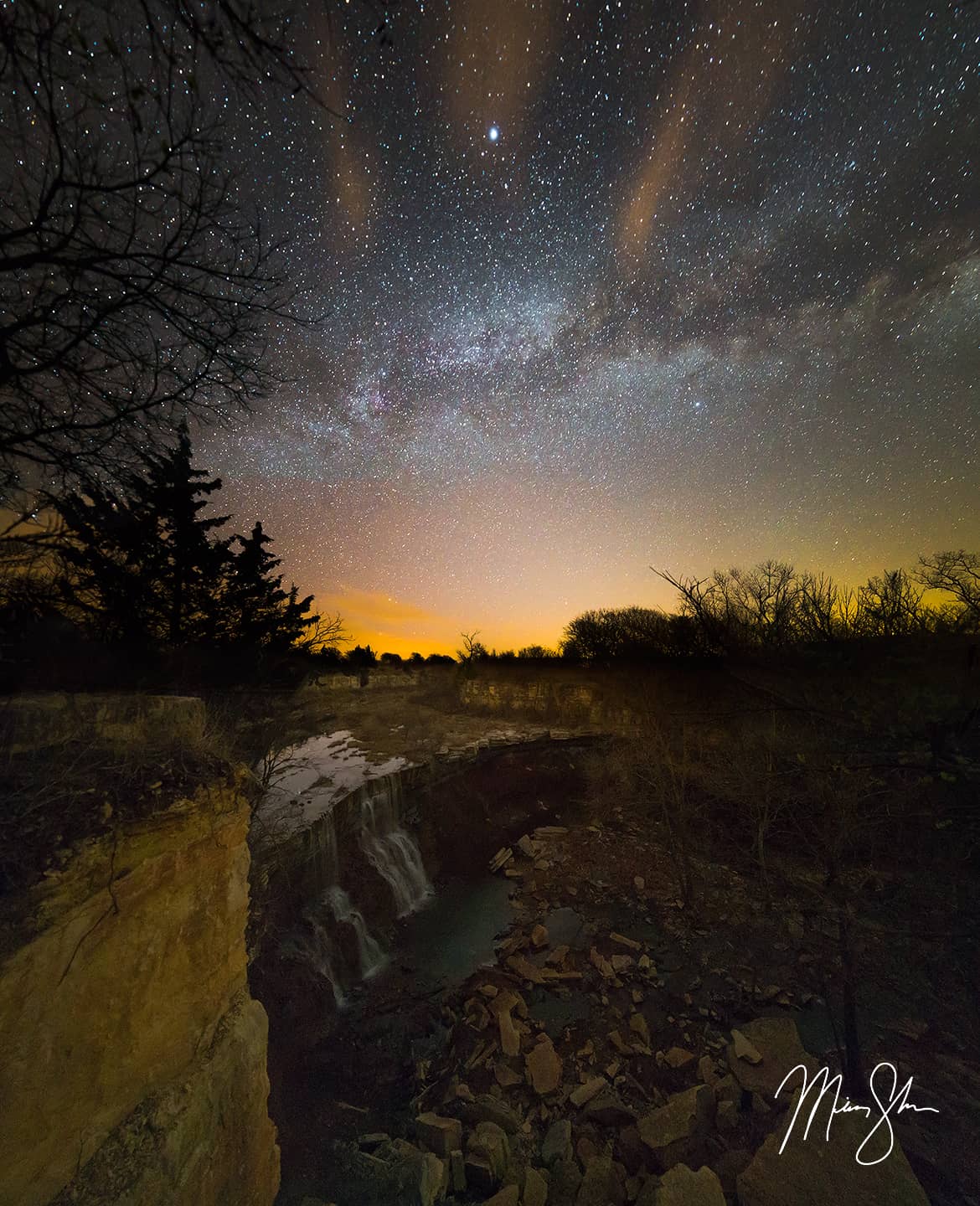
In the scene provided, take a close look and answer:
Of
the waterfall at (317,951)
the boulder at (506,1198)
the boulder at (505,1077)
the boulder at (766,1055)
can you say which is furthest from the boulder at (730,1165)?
the waterfall at (317,951)

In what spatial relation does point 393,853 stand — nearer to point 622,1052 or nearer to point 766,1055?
point 622,1052

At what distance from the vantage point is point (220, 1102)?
3.27 metres

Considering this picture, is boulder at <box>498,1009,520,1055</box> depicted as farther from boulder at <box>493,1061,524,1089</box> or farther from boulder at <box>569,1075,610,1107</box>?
boulder at <box>569,1075,610,1107</box>

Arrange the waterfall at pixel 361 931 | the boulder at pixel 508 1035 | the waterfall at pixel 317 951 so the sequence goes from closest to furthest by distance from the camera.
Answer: the boulder at pixel 508 1035
the waterfall at pixel 317 951
the waterfall at pixel 361 931

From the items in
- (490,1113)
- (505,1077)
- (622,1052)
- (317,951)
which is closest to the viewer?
(490,1113)

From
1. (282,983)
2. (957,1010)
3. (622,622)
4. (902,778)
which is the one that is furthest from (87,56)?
(622,622)

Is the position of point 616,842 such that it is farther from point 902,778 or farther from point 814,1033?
point 902,778

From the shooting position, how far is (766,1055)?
23.8 feet

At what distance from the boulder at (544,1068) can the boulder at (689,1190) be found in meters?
2.62

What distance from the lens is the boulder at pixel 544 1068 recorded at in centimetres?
722

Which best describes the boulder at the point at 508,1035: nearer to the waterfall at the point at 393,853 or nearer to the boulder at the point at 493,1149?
the boulder at the point at 493,1149

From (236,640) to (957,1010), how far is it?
74.8 feet

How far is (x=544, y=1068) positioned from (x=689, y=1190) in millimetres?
3141

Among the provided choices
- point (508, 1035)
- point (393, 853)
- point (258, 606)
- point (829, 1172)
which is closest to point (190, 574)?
point (258, 606)
